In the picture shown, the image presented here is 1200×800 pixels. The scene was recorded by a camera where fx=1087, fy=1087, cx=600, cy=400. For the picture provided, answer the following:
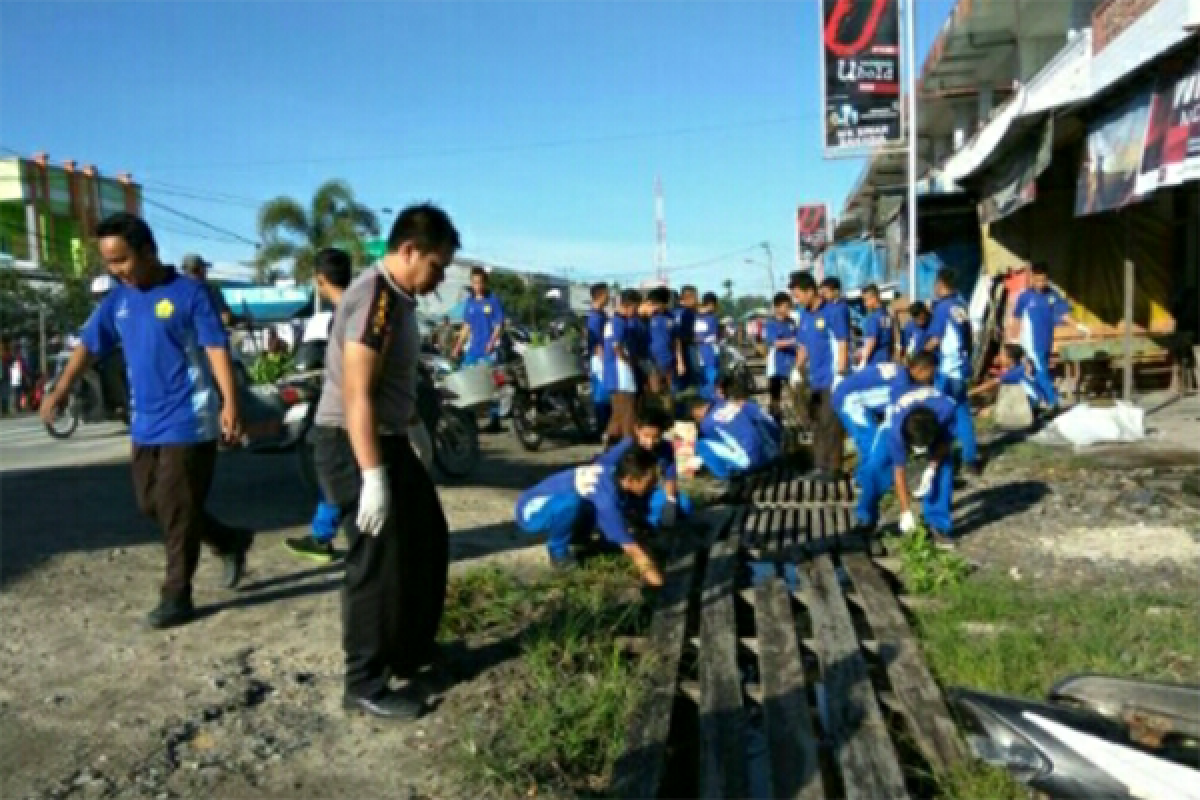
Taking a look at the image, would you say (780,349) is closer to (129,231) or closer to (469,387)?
(469,387)

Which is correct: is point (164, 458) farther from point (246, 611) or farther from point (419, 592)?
point (419, 592)

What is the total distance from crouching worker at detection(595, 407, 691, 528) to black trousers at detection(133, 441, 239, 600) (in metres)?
2.01

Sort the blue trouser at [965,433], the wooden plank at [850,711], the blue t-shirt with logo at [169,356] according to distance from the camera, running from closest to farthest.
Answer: the wooden plank at [850,711], the blue t-shirt with logo at [169,356], the blue trouser at [965,433]

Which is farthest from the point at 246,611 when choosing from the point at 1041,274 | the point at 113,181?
the point at 113,181

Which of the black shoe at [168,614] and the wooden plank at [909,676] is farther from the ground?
the black shoe at [168,614]

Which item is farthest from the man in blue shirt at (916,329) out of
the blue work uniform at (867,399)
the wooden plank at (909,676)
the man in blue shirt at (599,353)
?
the wooden plank at (909,676)

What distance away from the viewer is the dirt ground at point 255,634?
11.3ft

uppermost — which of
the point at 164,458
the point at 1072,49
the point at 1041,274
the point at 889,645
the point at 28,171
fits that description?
the point at 28,171

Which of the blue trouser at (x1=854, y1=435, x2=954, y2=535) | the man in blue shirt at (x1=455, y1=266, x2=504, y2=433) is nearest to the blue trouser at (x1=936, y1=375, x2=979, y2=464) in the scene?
the blue trouser at (x1=854, y1=435, x2=954, y2=535)

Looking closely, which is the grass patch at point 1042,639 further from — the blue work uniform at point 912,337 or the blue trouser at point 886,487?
the blue work uniform at point 912,337

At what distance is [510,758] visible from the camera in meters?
3.38

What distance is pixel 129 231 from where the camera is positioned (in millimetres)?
4504

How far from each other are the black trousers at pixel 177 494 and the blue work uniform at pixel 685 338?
7.98 metres

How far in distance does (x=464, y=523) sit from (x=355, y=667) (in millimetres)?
3508
